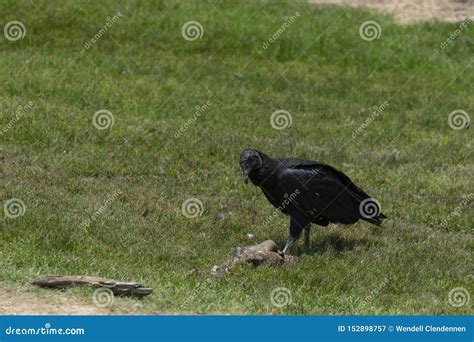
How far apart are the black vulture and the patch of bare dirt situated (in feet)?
62.1

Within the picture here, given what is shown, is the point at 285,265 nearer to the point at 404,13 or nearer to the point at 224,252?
the point at 224,252

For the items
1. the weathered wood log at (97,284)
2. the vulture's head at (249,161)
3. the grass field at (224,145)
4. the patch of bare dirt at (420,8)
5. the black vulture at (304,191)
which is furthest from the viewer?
the patch of bare dirt at (420,8)

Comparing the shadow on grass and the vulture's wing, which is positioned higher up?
the vulture's wing

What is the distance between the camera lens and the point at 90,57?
24797mm

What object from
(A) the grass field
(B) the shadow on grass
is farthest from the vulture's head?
(B) the shadow on grass

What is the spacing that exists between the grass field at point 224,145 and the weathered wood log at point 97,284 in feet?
0.79

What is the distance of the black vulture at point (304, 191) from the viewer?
13.0 m

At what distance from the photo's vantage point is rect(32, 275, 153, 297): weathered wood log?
34.4 feet

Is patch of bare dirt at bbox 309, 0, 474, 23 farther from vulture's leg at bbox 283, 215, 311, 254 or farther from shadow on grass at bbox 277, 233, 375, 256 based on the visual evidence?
vulture's leg at bbox 283, 215, 311, 254

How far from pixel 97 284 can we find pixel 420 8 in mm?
24690

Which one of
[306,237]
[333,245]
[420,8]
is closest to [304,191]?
[306,237]

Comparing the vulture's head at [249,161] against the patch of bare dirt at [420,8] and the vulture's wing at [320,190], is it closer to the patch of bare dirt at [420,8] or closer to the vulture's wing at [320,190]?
the vulture's wing at [320,190]

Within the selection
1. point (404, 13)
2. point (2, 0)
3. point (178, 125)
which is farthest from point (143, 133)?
point (404, 13)

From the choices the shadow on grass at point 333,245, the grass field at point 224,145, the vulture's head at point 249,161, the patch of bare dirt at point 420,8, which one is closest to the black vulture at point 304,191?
the vulture's head at point 249,161
